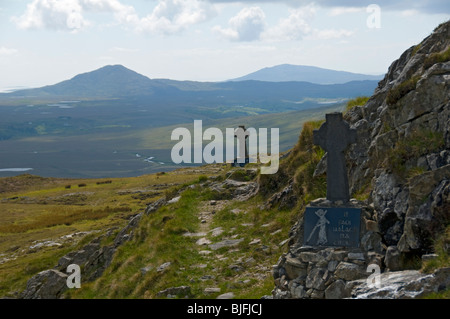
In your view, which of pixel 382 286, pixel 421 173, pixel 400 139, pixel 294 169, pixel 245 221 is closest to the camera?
pixel 382 286

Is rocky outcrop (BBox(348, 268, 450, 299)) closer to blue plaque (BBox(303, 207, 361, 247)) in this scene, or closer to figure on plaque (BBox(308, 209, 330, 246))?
blue plaque (BBox(303, 207, 361, 247))

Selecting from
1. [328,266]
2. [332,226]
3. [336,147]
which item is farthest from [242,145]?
[328,266]

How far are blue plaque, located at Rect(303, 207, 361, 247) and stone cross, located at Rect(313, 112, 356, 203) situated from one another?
31.9 inches

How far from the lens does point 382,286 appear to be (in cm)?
1063

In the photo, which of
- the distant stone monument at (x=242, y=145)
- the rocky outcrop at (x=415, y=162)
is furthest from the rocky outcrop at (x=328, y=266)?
the distant stone monument at (x=242, y=145)

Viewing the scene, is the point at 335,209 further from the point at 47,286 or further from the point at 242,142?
the point at 242,142

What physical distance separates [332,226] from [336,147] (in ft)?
7.86

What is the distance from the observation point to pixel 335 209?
13.6m

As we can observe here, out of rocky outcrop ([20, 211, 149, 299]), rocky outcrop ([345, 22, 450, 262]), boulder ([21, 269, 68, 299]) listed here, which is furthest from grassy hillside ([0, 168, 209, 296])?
rocky outcrop ([345, 22, 450, 262])

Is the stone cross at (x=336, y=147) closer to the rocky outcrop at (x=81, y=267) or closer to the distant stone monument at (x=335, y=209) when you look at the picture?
the distant stone monument at (x=335, y=209)

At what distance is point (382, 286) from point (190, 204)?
56.7ft

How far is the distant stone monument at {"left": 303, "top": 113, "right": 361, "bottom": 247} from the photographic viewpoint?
42.9 ft
